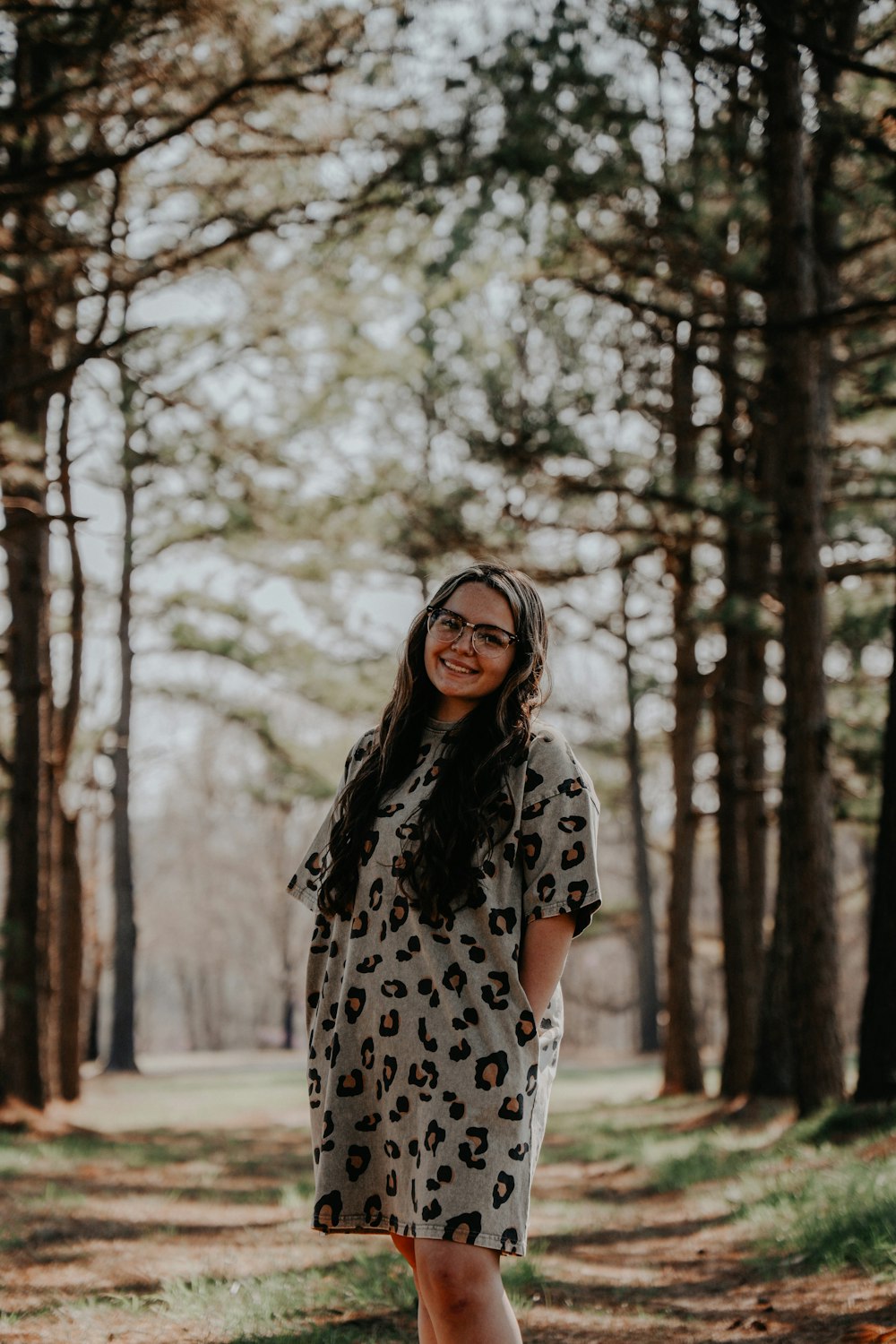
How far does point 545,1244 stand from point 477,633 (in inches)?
152

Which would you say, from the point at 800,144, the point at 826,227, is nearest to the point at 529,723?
the point at 800,144

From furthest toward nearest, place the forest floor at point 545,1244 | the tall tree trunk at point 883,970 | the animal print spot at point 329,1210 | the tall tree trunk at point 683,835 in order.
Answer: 1. the tall tree trunk at point 683,835
2. the tall tree trunk at point 883,970
3. the forest floor at point 545,1244
4. the animal print spot at point 329,1210

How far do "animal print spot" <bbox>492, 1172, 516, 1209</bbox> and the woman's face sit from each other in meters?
0.95

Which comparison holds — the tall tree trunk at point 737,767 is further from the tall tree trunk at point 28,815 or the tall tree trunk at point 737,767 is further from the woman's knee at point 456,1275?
the woman's knee at point 456,1275

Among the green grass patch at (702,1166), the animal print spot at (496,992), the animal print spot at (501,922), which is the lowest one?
the green grass patch at (702,1166)

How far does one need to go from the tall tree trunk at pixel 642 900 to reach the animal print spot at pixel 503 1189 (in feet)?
52.3

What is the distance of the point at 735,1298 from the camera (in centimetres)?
454

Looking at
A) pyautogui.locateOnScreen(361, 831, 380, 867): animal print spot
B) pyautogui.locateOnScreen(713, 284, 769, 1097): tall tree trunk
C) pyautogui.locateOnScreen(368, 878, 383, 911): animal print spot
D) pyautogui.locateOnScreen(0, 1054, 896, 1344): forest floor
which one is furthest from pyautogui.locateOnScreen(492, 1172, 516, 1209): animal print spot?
pyautogui.locateOnScreen(713, 284, 769, 1097): tall tree trunk

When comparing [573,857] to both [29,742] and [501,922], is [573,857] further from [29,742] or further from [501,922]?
[29,742]

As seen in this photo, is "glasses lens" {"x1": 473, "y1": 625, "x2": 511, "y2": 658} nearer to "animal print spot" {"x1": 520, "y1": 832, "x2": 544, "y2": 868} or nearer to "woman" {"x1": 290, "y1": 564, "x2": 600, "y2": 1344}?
"woman" {"x1": 290, "y1": 564, "x2": 600, "y2": 1344}

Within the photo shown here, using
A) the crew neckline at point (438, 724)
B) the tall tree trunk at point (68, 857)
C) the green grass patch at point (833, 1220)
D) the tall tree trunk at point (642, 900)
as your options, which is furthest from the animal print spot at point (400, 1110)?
the tall tree trunk at point (642, 900)

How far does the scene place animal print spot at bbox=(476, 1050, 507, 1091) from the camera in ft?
7.87

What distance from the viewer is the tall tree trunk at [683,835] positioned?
41.4 feet

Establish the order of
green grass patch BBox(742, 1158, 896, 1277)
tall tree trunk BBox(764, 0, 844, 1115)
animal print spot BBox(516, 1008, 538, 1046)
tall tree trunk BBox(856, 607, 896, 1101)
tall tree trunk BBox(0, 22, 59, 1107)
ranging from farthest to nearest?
1. tall tree trunk BBox(0, 22, 59, 1107)
2. tall tree trunk BBox(764, 0, 844, 1115)
3. tall tree trunk BBox(856, 607, 896, 1101)
4. green grass patch BBox(742, 1158, 896, 1277)
5. animal print spot BBox(516, 1008, 538, 1046)
